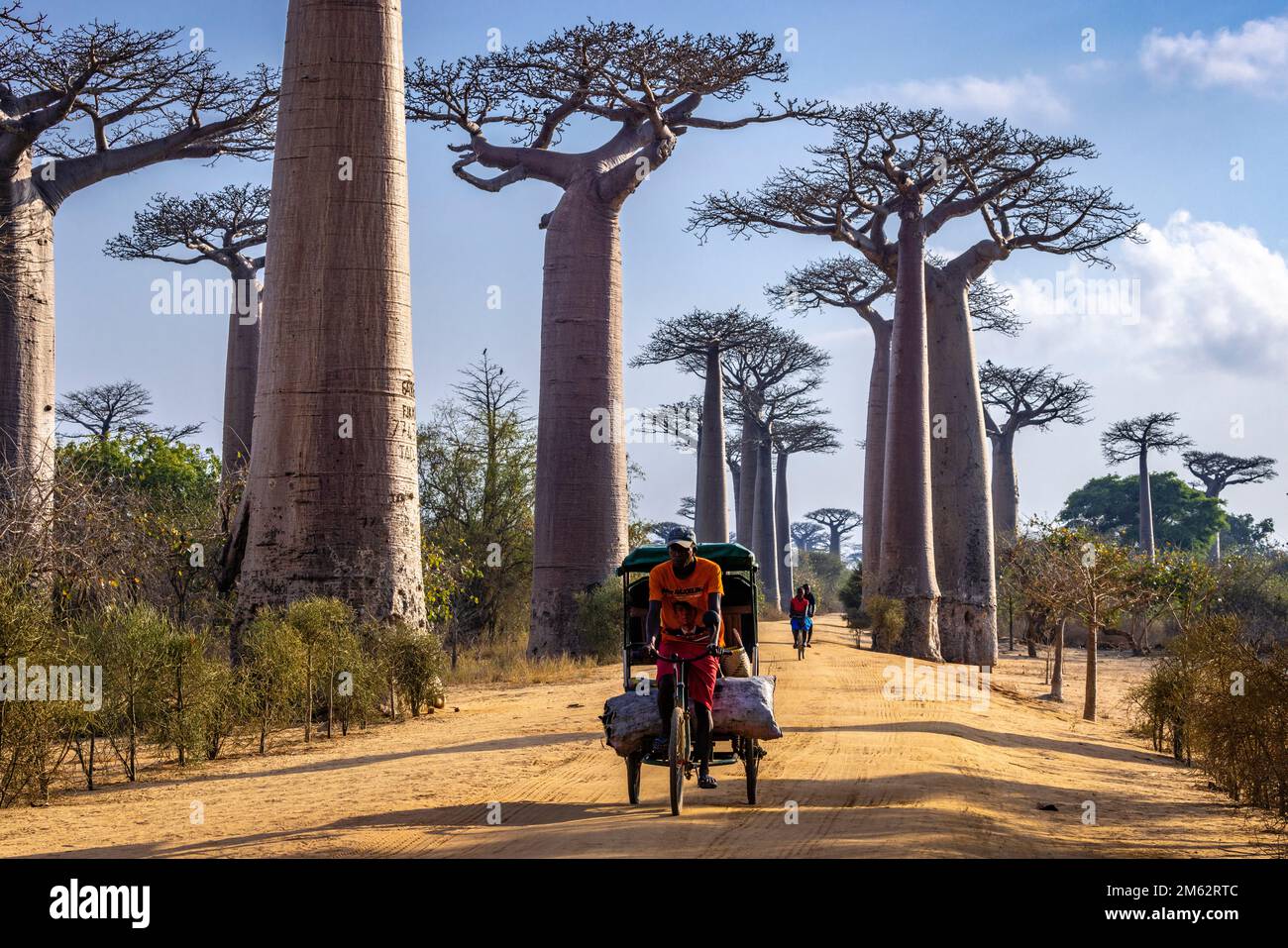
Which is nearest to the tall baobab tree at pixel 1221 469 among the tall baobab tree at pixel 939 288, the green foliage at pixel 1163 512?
the green foliage at pixel 1163 512

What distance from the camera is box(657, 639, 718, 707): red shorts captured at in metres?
6.38

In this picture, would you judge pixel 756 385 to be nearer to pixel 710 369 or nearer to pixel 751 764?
pixel 710 369

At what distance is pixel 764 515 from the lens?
43719 millimetres

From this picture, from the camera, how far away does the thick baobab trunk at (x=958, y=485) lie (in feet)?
77.3

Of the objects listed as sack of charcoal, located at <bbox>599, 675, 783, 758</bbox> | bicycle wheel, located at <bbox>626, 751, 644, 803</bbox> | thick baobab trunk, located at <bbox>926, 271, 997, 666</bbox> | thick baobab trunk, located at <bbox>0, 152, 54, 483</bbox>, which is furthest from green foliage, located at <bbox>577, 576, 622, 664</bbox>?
sack of charcoal, located at <bbox>599, 675, 783, 758</bbox>

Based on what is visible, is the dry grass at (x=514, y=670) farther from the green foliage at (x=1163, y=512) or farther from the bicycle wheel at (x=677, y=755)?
the green foliage at (x=1163, y=512)

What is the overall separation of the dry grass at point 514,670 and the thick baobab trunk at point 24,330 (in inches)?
204

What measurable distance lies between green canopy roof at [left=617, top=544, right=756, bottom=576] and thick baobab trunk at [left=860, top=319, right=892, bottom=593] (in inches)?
863

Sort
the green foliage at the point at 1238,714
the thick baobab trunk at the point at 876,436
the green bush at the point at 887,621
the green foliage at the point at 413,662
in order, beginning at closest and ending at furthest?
the green foliage at the point at 1238,714 < the green foliage at the point at 413,662 < the green bush at the point at 887,621 < the thick baobab trunk at the point at 876,436

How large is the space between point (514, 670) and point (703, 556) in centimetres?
889

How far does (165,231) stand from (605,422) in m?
10.2

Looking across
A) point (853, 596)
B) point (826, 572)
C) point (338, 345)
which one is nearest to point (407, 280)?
point (338, 345)
